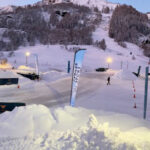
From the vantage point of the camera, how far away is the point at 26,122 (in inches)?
334

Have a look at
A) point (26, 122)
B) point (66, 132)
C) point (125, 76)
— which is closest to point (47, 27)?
point (125, 76)

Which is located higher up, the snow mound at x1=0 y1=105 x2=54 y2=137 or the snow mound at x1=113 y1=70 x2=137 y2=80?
the snow mound at x1=0 y1=105 x2=54 y2=137

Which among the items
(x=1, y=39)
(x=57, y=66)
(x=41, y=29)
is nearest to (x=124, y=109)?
(x=57, y=66)

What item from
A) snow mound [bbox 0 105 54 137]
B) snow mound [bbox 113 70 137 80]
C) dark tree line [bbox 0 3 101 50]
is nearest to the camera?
snow mound [bbox 0 105 54 137]

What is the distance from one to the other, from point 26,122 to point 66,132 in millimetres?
2093

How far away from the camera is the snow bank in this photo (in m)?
6.22

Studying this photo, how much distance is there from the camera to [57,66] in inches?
1906

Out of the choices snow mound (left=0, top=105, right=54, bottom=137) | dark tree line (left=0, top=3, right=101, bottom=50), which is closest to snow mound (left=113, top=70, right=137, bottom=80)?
snow mound (left=0, top=105, right=54, bottom=137)

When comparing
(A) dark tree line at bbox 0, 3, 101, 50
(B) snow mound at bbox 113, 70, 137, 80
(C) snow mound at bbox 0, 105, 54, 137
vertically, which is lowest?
(B) snow mound at bbox 113, 70, 137, 80

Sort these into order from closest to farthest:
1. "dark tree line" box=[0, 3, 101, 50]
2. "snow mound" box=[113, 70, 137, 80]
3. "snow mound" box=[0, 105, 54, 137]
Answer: "snow mound" box=[0, 105, 54, 137]
"snow mound" box=[113, 70, 137, 80]
"dark tree line" box=[0, 3, 101, 50]

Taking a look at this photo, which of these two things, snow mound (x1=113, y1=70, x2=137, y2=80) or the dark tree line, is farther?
the dark tree line

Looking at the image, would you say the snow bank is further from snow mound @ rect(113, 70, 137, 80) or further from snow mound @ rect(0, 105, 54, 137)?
snow mound @ rect(113, 70, 137, 80)

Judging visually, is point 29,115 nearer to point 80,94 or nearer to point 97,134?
point 97,134

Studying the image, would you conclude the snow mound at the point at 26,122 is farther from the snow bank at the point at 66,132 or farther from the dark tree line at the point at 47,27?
the dark tree line at the point at 47,27
